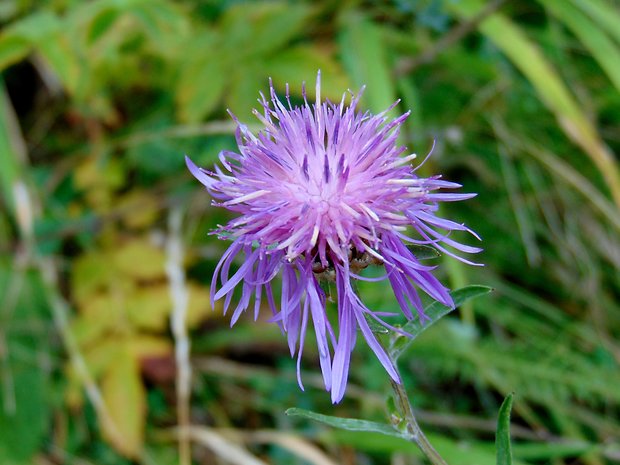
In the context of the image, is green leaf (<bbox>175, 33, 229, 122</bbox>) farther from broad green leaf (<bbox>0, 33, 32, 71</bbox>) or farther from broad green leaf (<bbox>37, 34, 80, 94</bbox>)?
broad green leaf (<bbox>0, 33, 32, 71</bbox>)

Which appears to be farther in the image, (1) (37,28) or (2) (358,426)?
(1) (37,28)

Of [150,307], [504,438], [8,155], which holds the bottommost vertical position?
[150,307]

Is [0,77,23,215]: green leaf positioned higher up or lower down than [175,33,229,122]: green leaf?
lower down

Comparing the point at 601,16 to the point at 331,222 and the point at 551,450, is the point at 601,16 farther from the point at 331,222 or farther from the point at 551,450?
the point at 331,222

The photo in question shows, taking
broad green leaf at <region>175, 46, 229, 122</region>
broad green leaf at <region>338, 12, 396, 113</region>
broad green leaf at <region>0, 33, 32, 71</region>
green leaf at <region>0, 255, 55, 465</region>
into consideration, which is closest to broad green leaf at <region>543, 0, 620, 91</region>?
broad green leaf at <region>338, 12, 396, 113</region>

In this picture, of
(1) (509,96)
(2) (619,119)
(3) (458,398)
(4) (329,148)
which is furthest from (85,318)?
(2) (619,119)

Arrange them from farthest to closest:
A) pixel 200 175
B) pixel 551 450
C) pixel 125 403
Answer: pixel 125 403
pixel 551 450
pixel 200 175

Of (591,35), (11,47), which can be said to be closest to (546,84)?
(591,35)
